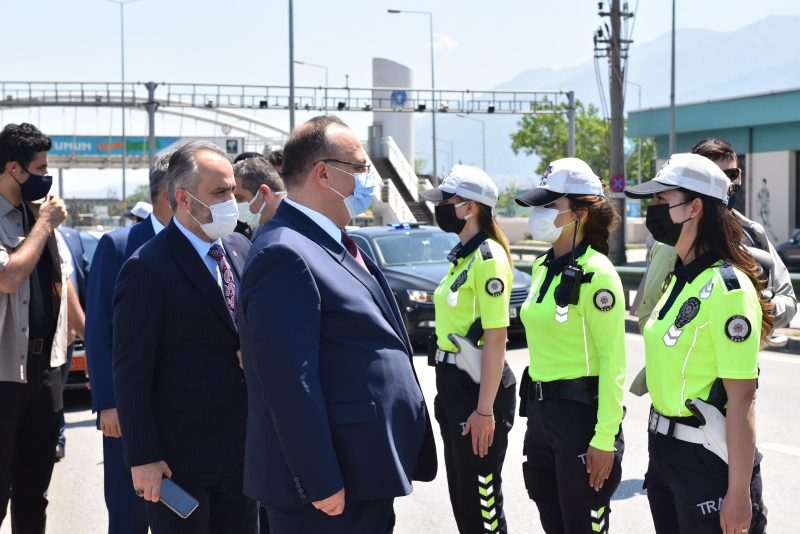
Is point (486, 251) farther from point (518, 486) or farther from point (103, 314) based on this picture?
point (518, 486)

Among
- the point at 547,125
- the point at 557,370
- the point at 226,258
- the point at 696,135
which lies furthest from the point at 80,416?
the point at 547,125

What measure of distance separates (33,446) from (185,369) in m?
1.50

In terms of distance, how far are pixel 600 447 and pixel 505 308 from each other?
83cm

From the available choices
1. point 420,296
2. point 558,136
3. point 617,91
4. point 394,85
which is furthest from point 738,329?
point 558,136

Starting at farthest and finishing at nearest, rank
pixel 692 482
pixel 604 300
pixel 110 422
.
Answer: pixel 110 422, pixel 604 300, pixel 692 482

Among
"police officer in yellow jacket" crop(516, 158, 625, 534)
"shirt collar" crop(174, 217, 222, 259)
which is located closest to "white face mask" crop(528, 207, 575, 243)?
"police officer in yellow jacket" crop(516, 158, 625, 534)

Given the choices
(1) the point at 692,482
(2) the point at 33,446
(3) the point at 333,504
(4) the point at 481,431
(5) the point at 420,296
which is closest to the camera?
(3) the point at 333,504

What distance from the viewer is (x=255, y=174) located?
5.52 m

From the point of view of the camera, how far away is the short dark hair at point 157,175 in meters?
3.97

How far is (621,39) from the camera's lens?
79.4ft

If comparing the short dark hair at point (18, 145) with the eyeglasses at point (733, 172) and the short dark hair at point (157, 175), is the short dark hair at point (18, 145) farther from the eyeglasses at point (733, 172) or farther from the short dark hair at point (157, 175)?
the eyeglasses at point (733, 172)

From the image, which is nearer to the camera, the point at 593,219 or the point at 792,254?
the point at 593,219

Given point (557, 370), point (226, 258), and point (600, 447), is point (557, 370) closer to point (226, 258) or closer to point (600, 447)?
point (600, 447)

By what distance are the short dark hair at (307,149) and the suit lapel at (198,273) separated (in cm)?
63
